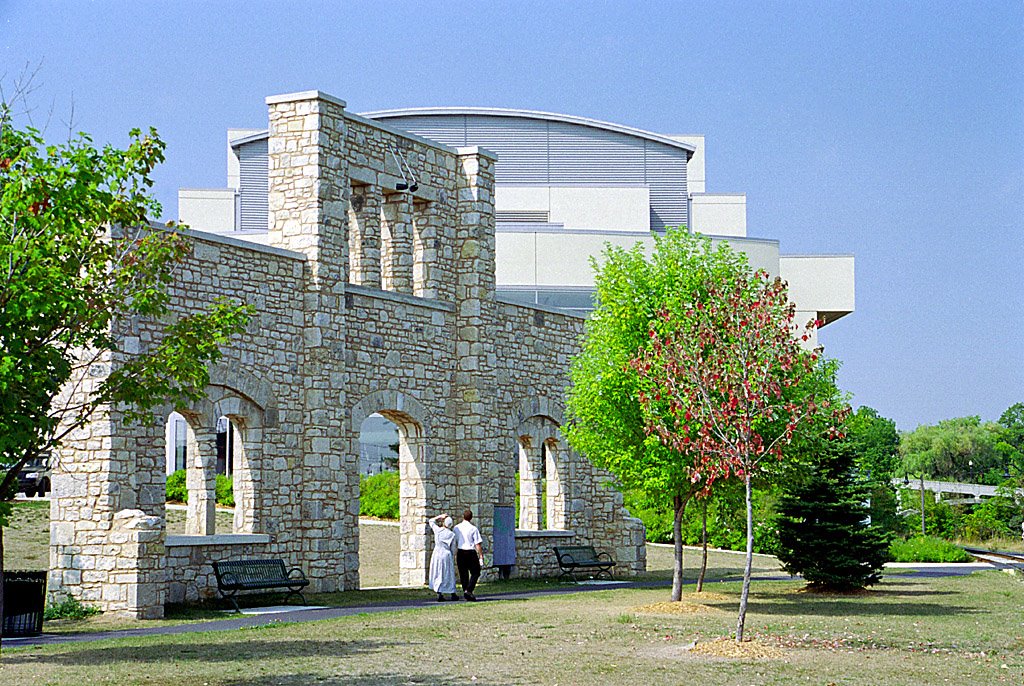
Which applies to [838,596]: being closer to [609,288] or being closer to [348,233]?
[609,288]

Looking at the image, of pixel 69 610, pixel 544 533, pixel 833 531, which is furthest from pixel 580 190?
pixel 69 610

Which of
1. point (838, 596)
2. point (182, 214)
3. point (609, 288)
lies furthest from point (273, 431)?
point (182, 214)

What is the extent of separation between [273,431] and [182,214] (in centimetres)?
4102

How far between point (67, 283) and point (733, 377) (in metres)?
7.47

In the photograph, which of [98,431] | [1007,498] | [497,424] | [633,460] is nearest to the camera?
[98,431]

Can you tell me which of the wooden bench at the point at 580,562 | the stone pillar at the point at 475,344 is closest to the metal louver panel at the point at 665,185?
the wooden bench at the point at 580,562

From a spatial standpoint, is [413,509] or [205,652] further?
[413,509]

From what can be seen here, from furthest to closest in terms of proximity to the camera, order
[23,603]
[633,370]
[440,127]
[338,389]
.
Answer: [440,127]
[338,389]
[633,370]
[23,603]

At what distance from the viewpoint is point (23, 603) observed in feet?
50.3

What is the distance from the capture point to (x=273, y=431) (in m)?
21.1

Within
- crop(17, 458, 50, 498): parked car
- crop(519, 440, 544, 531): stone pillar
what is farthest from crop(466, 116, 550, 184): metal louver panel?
crop(519, 440, 544, 531): stone pillar

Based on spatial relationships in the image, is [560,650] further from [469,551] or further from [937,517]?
[937,517]

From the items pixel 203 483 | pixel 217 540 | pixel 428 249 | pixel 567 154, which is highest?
pixel 567 154

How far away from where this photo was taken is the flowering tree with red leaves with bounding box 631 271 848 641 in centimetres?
1473
